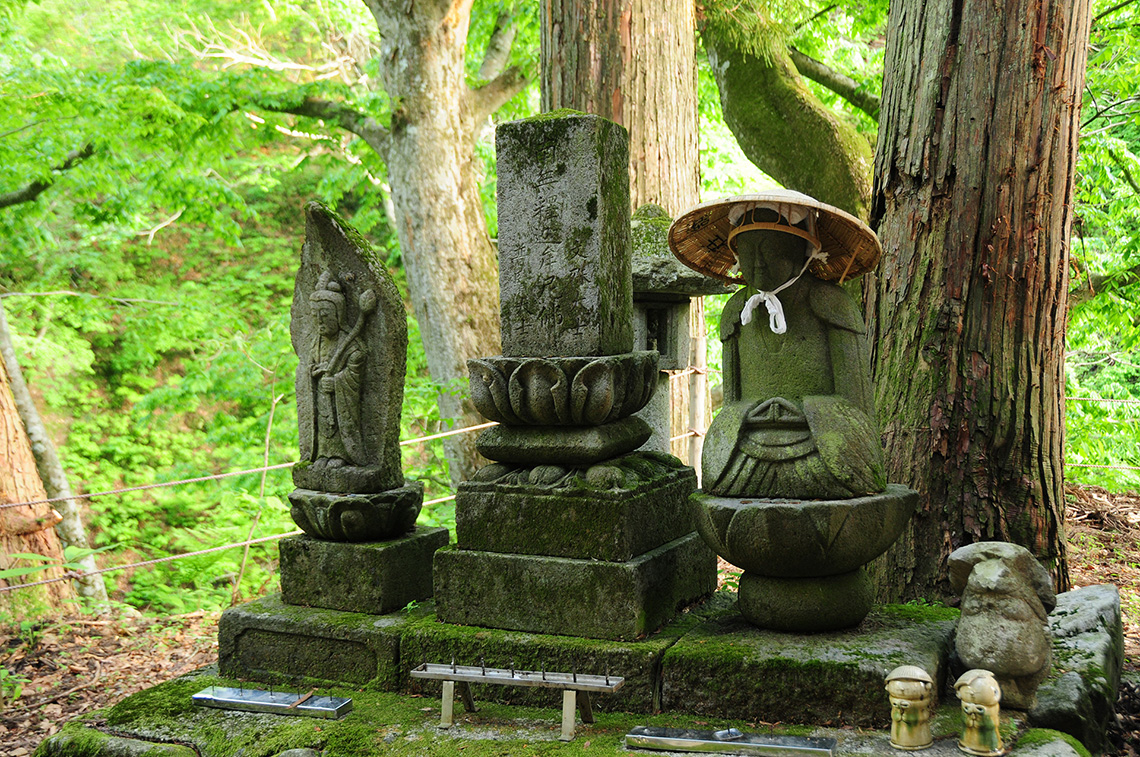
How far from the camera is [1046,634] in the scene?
2.90m

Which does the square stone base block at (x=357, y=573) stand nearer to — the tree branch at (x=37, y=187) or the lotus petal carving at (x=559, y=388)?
the lotus petal carving at (x=559, y=388)

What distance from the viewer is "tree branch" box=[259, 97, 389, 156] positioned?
944cm

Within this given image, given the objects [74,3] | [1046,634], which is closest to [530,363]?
[1046,634]

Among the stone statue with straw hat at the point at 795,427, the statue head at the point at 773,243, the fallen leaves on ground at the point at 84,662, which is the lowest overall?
the fallen leaves on ground at the point at 84,662

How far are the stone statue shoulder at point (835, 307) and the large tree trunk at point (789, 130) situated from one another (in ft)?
14.6

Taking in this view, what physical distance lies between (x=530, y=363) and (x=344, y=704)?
1.46m

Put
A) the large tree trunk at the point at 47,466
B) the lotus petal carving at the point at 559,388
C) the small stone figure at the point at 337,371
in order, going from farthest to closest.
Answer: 1. the large tree trunk at the point at 47,466
2. the small stone figure at the point at 337,371
3. the lotus petal carving at the point at 559,388

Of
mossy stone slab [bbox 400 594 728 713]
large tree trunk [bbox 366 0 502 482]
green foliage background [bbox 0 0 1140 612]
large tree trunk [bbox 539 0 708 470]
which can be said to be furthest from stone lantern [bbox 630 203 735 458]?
large tree trunk [bbox 366 0 502 482]

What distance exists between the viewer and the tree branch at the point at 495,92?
32.3 feet

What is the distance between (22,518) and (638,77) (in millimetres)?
5710

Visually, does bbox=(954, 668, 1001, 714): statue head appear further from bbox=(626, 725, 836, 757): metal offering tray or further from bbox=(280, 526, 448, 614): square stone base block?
bbox=(280, 526, 448, 614): square stone base block

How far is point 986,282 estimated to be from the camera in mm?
4059

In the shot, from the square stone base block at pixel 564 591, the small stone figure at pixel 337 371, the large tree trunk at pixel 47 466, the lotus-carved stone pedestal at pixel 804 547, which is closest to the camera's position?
the lotus-carved stone pedestal at pixel 804 547

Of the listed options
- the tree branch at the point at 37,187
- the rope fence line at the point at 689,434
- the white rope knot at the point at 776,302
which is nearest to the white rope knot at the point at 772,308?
the white rope knot at the point at 776,302
